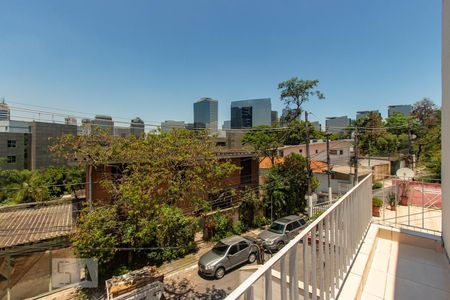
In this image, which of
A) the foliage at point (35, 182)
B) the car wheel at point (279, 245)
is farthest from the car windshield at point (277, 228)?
the foliage at point (35, 182)

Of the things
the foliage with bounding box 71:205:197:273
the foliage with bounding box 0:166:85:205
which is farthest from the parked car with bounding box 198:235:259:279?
the foliage with bounding box 0:166:85:205

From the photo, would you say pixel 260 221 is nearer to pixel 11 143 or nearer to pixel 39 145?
pixel 39 145

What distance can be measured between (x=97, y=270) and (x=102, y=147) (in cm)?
437

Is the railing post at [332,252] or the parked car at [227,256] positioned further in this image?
the parked car at [227,256]

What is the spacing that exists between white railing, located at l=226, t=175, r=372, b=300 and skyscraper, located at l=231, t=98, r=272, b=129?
35361mm

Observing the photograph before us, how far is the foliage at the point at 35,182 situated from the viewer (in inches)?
514

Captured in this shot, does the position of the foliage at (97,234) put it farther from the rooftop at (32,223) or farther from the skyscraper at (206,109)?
the skyscraper at (206,109)

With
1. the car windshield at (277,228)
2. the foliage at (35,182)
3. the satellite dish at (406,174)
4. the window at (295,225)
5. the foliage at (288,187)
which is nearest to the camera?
the satellite dish at (406,174)

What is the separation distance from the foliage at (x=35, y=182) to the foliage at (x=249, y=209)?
9287 millimetres

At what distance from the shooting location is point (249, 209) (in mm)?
11938

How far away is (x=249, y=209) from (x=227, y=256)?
4.40 m

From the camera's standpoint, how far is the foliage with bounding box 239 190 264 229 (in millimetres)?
11734

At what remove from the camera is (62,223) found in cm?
738

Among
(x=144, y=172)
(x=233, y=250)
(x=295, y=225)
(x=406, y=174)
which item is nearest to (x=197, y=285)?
(x=233, y=250)
